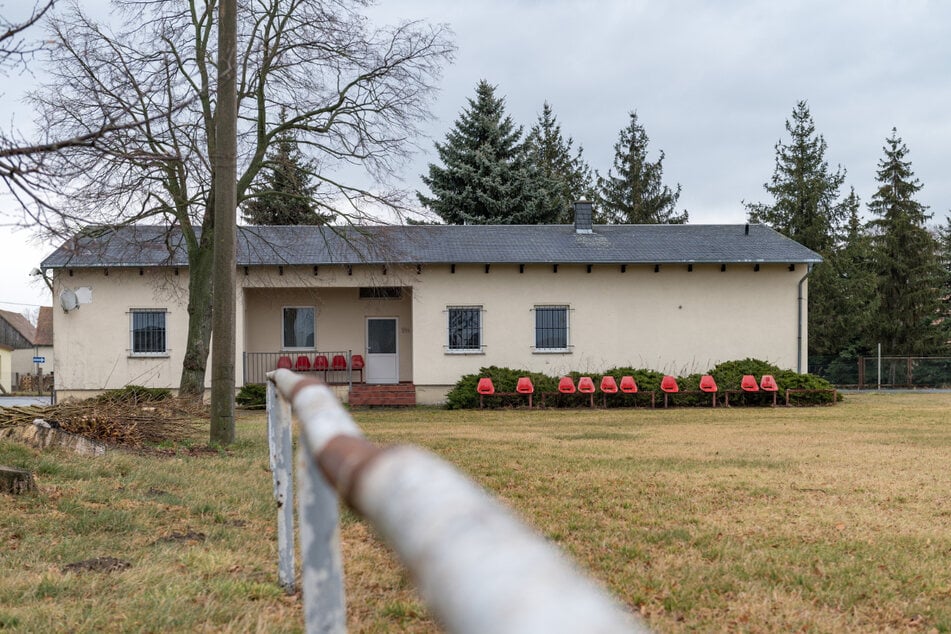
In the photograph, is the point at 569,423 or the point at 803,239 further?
the point at 803,239

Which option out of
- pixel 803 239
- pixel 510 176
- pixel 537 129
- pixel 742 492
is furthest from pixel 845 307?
pixel 742 492

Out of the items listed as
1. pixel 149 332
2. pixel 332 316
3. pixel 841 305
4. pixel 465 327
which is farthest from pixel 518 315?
pixel 841 305

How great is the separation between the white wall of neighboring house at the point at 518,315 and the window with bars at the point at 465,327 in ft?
0.79

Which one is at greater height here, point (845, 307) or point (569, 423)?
point (845, 307)

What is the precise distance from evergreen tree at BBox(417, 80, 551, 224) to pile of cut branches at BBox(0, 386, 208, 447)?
88.0 ft

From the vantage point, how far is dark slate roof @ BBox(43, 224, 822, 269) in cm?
2386

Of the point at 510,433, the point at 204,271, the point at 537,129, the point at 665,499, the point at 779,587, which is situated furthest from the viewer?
the point at 537,129

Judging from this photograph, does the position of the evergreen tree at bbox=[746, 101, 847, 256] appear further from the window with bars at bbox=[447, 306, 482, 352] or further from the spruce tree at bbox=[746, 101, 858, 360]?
the window with bars at bbox=[447, 306, 482, 352]

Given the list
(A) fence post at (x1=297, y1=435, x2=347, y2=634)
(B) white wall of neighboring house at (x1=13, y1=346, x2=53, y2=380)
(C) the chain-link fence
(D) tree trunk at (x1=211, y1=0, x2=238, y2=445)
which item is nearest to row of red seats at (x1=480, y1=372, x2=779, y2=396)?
(D) tree trunk at (x1=211, y1=0, x2=238, y2=445)

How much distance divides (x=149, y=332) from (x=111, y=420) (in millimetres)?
15090

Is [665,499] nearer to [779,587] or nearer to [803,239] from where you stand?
[779,587]

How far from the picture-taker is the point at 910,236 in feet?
141

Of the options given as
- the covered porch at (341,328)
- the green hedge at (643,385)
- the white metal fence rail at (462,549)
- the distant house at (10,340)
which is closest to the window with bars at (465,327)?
the green hedge at (643,385)

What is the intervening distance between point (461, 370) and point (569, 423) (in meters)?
7.11
